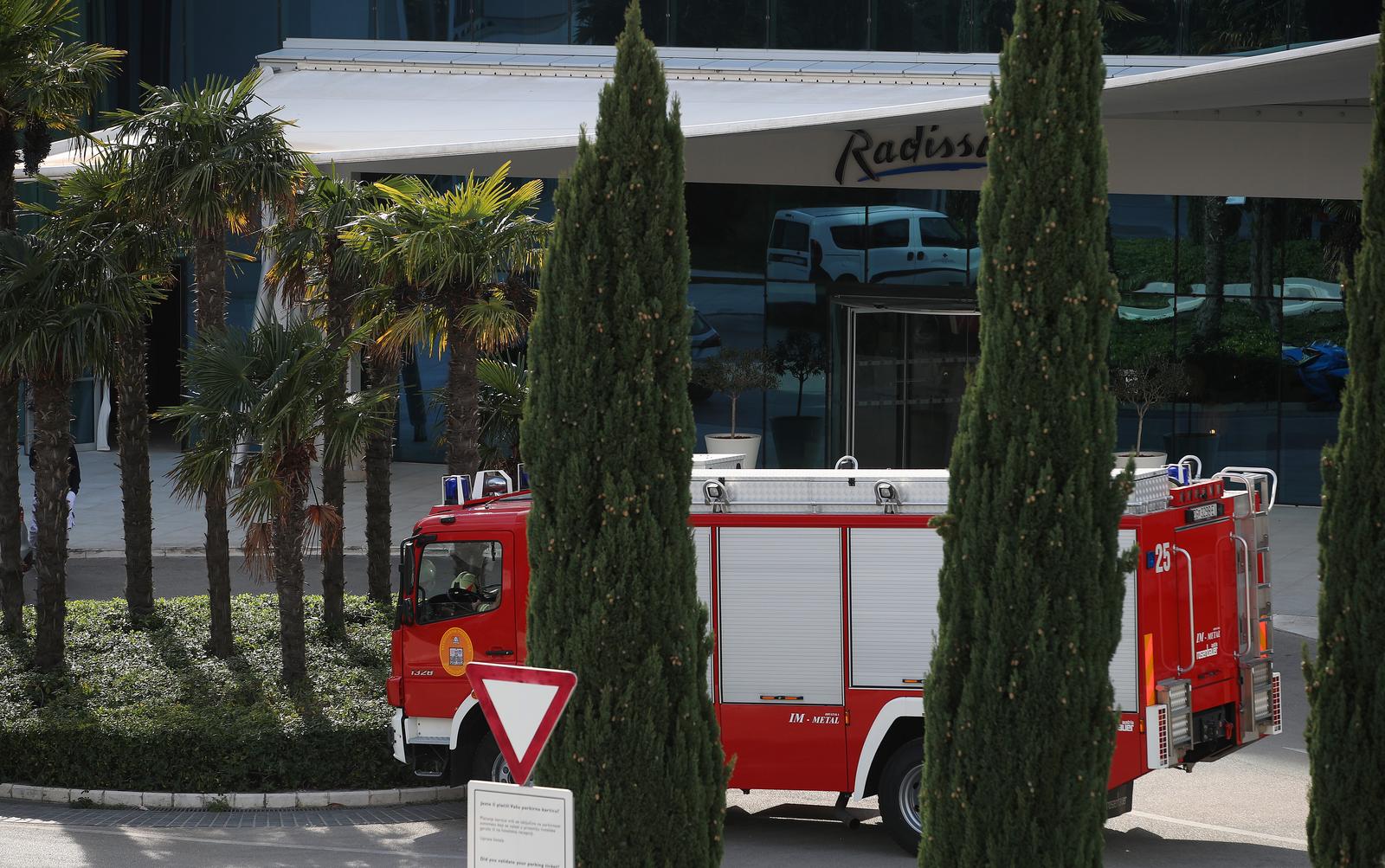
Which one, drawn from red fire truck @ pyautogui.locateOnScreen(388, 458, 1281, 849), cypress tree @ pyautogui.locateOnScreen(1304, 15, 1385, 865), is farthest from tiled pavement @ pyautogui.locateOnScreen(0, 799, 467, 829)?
cypress tree @ pyautogui.locateOnScreen(1304, 15, 1385, 865)

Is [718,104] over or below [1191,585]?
over

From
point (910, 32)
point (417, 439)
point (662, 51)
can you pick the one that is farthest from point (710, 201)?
point (417, 439)

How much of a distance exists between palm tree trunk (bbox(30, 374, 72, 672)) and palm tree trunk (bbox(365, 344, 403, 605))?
3.39 meters

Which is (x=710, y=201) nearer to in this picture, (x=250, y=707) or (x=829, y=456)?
(x=829, y=456)

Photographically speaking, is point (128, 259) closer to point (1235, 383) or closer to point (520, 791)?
point (520, 791)

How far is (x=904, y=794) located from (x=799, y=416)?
21.1 metres

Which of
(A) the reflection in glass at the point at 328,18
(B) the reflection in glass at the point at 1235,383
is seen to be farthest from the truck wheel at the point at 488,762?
(A) the reflection in glass at the point at 328,18

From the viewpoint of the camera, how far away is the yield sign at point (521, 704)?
651 centimetres

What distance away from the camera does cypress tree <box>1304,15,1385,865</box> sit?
6.84 m

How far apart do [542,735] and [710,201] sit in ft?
85.2

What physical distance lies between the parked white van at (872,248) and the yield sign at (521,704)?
82.0ft

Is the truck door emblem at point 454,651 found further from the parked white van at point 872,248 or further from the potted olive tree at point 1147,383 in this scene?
the potted olive tree at point 1147,383

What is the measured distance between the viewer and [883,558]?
441 inches

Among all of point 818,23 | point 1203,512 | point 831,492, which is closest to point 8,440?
point 831,492
